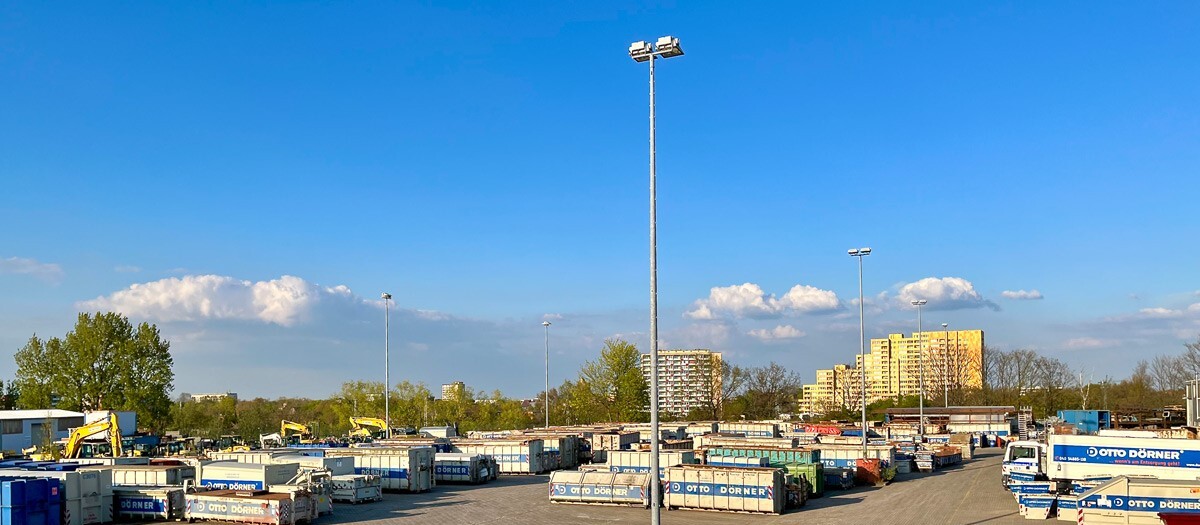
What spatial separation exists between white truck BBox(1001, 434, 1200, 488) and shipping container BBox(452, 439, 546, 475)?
2863 cm

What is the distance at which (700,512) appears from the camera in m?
35.4

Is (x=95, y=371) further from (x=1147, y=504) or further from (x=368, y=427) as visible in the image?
(x=1147, y=504)

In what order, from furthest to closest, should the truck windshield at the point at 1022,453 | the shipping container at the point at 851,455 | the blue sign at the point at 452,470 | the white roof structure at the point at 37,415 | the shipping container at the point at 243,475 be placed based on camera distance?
1. the white roof structure at the point at 37,415
2. the blue sign at the point at 452,470
3. the shipping container at the point at 851,455
4. the truck windshield at the point at 1022,453
5. the shipping container at the point at 243,475

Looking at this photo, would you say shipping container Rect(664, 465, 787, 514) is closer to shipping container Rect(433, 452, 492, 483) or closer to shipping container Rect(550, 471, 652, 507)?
shipping container Rect(550, 471, 652, 507)

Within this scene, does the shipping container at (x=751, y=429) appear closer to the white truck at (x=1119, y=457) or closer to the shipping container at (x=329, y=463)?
the shipping container at (x=329, y=463)

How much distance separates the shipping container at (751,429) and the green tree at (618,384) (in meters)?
30.5

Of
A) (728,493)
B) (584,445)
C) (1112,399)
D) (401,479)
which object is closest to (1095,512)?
(728,493)

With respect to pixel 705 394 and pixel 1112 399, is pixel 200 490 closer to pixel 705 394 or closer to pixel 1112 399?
pixel 705 394

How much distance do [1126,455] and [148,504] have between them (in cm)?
3595

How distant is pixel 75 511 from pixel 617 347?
255ft

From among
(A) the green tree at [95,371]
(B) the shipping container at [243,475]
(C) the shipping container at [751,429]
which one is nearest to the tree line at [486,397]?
(A) the green tree at [95,371]

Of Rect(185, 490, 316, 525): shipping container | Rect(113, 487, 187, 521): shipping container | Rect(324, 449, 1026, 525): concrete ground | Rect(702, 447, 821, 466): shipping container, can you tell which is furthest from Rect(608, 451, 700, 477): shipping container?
Rect(113, 487, 187, 521): shipping container

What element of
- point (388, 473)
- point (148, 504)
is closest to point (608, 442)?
point (388, 473)

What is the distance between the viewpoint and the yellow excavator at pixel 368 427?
82.1m
